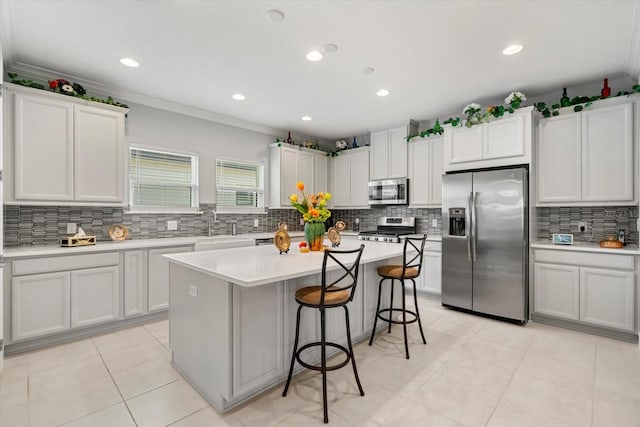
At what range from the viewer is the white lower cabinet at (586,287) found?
2984mm

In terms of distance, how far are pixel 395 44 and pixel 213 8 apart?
1492mm

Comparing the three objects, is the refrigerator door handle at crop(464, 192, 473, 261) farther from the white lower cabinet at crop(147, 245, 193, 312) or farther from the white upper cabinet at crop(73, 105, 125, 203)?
the white upper cabinet at crop(73, 105, 125, 203)

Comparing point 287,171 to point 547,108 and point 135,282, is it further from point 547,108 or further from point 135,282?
point 547,108

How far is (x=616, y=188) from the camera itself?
10.4 ft

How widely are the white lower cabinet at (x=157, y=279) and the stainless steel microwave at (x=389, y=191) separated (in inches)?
127

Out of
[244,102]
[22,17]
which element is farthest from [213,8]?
[244,102]

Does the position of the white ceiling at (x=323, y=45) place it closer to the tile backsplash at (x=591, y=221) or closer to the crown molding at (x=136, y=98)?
the crown molding at (x=136, y=98)

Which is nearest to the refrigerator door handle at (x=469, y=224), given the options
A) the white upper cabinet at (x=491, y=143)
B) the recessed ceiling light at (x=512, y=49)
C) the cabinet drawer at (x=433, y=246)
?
the white upper cabinet at (x=491, y=143)

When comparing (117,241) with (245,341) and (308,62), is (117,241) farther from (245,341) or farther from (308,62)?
(308,62)

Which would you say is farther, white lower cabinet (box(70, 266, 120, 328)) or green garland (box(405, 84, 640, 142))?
green garland (box(405, 84, 640, 142))

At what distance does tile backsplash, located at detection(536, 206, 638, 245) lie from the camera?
132 inches

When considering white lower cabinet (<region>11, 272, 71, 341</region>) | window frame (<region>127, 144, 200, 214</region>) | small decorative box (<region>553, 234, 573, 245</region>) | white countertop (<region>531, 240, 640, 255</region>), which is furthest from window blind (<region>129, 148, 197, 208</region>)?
small decorative box (<region>553, 234, 573, 245</region>)

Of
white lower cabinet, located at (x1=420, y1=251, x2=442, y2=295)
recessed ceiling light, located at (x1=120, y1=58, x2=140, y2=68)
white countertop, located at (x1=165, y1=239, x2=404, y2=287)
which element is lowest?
white lower cabinet, located at (x1=420, y1=251, x2=442, y2=295)

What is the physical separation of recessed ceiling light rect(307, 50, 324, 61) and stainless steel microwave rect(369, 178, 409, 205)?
8.58 ft
